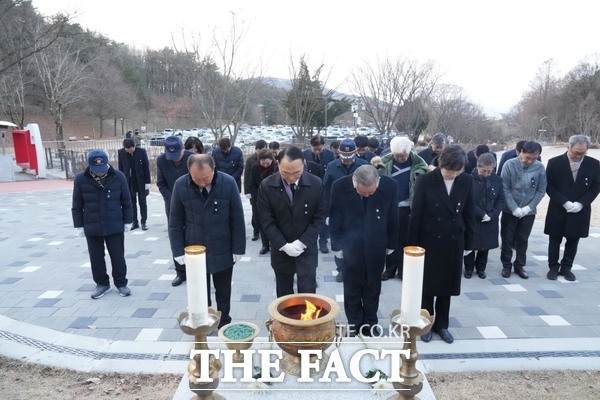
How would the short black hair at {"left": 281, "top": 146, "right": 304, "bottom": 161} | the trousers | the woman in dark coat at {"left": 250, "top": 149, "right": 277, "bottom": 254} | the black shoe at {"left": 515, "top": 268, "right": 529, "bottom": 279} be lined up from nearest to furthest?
the short black hair at {"left": 281, "top": 146, "right": 304, "bottom": 161}
the trousers
the black shoe at {"left": 515, "top": 268, "right": 529, "bottom": 279}
the woman in dark coat at {"left": 250, "top": 149, "right": 277, "bottom": 254}

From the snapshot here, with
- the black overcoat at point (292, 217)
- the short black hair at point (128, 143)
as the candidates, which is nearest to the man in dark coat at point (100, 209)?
the black overcoat at point (292, 217)

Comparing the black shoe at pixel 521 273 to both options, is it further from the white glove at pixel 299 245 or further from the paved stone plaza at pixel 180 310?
the white glove at pixel 299 245

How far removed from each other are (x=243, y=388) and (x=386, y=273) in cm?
357

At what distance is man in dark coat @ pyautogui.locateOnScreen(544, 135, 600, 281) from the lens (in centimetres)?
513

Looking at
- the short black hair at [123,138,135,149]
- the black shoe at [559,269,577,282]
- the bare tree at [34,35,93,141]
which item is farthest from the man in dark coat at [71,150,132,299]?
the bare tree at [34,35,93,141]

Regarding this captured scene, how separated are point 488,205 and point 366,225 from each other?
2571 mm

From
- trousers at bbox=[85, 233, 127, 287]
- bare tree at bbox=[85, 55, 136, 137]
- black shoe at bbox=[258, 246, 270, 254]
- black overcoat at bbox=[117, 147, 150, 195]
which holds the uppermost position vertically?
bare tree at bbox=[85, 55, 136, 137]

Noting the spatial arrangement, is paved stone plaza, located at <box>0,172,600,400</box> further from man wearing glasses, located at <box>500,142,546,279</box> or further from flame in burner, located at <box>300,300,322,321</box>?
flame in burner, located at <box>300,300,322,321</box>

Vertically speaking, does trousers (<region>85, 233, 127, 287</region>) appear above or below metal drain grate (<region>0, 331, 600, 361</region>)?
above

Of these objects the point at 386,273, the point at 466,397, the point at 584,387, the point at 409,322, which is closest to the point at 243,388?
the point at 409,322

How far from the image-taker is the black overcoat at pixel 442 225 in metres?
3.68

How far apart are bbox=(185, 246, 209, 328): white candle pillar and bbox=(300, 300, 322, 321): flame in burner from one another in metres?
0.51

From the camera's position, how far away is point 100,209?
4676mm

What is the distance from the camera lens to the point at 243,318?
173 inches
